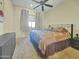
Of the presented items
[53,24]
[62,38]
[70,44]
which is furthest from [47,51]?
[53,24]

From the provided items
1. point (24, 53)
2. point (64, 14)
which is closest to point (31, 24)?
point (64, 14)

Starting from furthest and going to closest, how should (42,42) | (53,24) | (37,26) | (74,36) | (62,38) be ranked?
(53,24), (37,26), (74,36), (62,38), (42,42)

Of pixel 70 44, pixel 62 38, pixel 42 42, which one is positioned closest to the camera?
pixel 42 42

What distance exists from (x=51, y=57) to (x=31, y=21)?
4407 mm

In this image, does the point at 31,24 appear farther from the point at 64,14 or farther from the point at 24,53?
the point at 24,53

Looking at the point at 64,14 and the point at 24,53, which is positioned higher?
the point at 64,14

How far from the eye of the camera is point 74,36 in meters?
6.21

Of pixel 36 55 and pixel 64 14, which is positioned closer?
pixel 36 55

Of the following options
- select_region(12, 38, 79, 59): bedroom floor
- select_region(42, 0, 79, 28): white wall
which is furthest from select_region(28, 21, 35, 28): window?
select_region(12, 38, 79, 59): bedroom floor

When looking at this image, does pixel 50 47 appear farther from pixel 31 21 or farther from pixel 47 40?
pixel 31 21

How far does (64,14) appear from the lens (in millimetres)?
7750

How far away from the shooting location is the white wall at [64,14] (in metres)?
6.99

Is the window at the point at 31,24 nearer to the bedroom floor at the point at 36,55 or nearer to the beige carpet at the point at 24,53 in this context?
the beige carpet at the point at 24,53

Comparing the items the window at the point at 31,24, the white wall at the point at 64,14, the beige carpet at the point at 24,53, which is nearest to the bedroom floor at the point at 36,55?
the beige carpet at the point at 24,53
